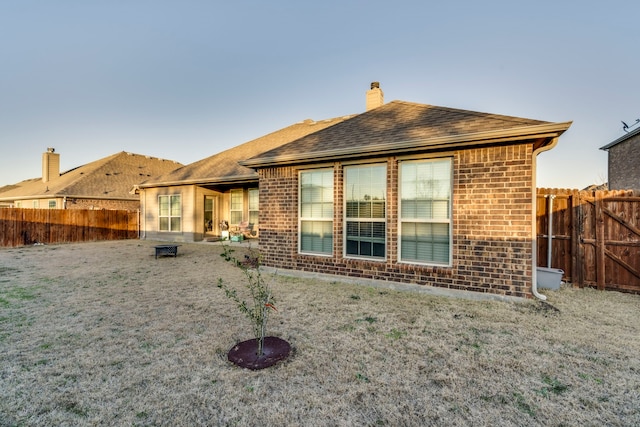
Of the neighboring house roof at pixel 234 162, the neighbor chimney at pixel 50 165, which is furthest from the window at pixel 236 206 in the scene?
the neighbor chimney at pixel 50 165

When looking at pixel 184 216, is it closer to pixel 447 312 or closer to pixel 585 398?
pixel 447 312

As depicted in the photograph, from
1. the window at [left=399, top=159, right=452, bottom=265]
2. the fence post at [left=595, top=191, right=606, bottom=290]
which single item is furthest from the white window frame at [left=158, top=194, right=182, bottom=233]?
the fence post at [left=595, top=191, right=606, bottom=290]

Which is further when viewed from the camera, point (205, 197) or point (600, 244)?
point (205, 197)

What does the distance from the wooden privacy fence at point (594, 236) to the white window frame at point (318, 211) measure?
467 cm

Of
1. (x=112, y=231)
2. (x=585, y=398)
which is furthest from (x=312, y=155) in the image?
(x=112, y=231)

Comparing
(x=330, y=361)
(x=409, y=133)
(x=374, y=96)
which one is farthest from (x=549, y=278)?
(x=374, y=96)

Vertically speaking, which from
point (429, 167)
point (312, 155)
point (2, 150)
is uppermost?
point (2, 150)

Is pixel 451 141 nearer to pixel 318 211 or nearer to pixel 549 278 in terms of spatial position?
pixel 318 211

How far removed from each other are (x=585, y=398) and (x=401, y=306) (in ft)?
7.92

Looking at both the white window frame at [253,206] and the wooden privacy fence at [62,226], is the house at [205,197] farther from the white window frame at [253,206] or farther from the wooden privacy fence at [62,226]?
the wooden privacy fence at [62,226]

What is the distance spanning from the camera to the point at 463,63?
10008 mm

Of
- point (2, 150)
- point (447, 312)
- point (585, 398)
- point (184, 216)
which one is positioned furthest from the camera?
point (2, 150)

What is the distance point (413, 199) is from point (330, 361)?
140 inches

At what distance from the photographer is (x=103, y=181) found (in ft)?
66.2
